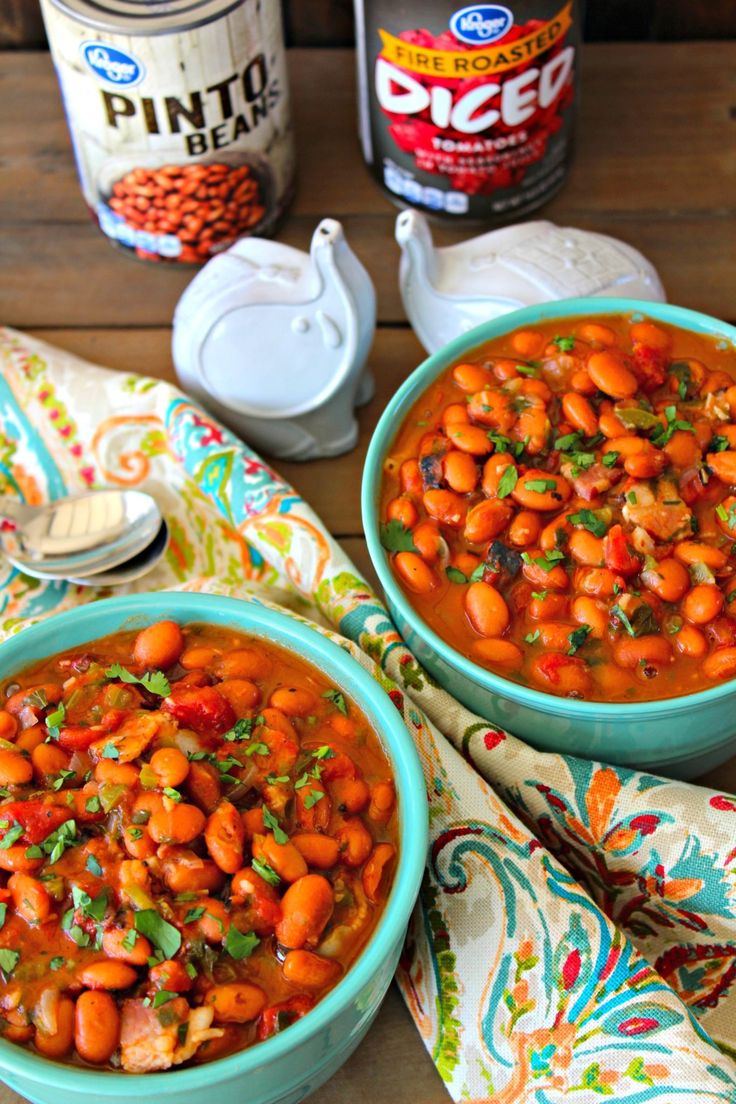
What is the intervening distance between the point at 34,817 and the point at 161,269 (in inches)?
33.7

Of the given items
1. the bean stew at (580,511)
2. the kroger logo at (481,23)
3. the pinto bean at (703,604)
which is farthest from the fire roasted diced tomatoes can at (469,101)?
the pinto bean at (703,604)

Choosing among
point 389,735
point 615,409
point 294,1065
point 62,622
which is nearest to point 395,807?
point 389,735

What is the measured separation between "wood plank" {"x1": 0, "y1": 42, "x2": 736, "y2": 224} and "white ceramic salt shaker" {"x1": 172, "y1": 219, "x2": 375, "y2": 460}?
32 cm

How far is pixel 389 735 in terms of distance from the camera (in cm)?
108

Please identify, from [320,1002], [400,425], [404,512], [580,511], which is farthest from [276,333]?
[320,1002]

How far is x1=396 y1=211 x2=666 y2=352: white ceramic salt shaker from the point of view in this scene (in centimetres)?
142

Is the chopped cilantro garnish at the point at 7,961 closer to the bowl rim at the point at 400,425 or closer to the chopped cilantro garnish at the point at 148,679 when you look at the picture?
the chopped cilantro garnish at the point at 148,679

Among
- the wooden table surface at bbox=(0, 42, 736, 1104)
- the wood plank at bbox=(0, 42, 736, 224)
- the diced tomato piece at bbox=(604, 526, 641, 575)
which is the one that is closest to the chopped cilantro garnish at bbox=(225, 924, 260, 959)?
the diced tomato piece at bbox=(604, 526, 641, 575)

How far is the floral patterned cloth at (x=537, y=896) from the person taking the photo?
105 centimetres

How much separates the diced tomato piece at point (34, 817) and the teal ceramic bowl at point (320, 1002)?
0.49ft

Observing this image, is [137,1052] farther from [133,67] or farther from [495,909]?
[133,67]

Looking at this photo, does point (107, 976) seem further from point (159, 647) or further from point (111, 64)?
point (111, 64)

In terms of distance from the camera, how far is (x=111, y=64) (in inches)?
55.6

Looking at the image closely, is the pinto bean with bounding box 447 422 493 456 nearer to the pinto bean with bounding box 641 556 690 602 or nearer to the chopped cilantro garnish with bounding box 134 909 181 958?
the pinto bean with bounding box 641 556 690 602
